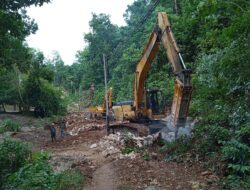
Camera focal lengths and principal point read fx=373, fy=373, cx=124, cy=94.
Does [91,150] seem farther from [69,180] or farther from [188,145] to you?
[69,180]

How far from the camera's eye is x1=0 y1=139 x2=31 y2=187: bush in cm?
973

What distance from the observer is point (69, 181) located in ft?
27.4

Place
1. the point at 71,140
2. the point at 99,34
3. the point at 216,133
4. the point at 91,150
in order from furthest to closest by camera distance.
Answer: the point at 99,34 → the point at 71,140 → the point at 91,150 → the point at 216,133

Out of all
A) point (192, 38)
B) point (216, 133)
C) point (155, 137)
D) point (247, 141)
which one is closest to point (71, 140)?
point (155, 137)

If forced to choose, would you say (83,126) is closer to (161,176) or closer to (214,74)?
(214,74)

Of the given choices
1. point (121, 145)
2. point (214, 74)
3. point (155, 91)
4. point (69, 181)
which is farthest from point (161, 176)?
point (155, 91)

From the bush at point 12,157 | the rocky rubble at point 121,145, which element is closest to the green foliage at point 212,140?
the rocky rubble at point 121,145

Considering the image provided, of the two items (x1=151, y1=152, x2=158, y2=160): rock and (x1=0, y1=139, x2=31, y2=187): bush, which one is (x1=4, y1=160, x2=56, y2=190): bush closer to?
(x1=0, y1=139, x2=31, y2=187): bush

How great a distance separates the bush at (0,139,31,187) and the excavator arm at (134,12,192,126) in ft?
15.3

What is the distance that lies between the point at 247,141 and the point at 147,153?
3300 millimetres

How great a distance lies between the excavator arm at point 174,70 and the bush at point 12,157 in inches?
184

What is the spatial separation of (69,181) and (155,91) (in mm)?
8032

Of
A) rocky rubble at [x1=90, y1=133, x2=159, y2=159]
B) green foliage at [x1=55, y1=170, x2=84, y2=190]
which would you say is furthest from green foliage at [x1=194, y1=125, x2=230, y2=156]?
green foliage at [x1=55, y1=170, x2=84, y2=190]

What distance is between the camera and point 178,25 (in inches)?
1021
